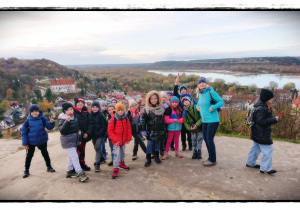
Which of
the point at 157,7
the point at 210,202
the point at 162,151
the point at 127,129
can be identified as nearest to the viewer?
the point at 210,202

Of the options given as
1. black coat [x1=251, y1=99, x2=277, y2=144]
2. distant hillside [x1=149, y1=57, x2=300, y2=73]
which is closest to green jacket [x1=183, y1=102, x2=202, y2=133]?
black coat [x1=251, y1=99, x2=277, y2=144]

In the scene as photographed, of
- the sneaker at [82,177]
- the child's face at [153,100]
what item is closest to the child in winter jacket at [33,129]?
the sneaker at [82,177]

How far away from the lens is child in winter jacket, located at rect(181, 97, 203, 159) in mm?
4473

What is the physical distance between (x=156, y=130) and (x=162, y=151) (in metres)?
0.92

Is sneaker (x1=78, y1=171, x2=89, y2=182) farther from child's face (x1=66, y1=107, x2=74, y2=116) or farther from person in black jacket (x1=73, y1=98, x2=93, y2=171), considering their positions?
child's face (x1=66, y1=107, x2=74, y2=116)

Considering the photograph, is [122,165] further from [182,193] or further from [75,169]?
[182,193]

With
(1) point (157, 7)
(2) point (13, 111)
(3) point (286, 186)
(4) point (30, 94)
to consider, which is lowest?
(3) point (286, 186)

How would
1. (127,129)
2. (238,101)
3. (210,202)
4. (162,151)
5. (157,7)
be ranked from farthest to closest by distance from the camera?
1. (238,101)
2. (162,151)
3. (127,129)
4. (157,7)
5. (210,202)

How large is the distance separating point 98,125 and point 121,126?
55cm

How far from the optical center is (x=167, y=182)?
135 inches

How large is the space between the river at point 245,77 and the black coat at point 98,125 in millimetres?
4578

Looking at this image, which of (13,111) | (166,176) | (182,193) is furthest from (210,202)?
(13,111)

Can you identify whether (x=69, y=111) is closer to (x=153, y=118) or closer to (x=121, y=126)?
(x=121, y=126)

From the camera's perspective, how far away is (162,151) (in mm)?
4820
